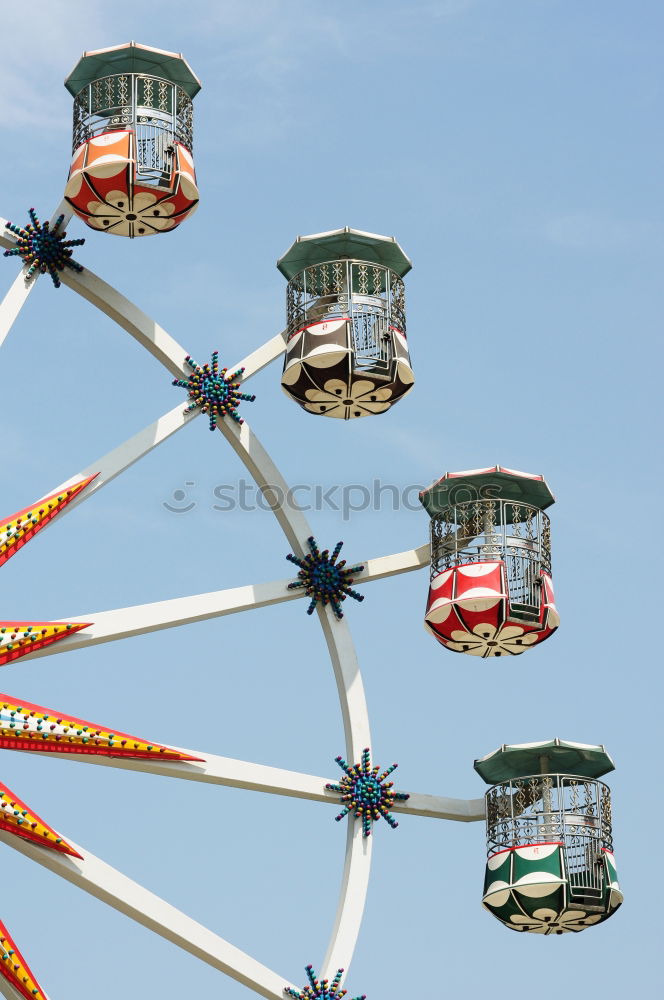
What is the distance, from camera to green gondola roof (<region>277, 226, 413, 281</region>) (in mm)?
26859

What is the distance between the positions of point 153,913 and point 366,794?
3.09m

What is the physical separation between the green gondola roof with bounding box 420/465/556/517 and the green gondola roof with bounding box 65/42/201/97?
5.49 m

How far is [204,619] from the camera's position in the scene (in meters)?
26.4

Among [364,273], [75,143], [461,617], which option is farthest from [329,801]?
[75,143]

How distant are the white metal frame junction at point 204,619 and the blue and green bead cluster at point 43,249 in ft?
0.36

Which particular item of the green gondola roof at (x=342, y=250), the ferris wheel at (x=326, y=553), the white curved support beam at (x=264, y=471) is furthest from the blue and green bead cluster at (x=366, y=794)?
the green gondola roof at (x=342, y=250)

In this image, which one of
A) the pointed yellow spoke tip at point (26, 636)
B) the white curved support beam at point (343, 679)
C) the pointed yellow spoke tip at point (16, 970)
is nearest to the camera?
the pointed yellow spoke tip at point (16, 970)

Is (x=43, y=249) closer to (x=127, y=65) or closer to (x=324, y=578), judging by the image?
(x=127, y=65)

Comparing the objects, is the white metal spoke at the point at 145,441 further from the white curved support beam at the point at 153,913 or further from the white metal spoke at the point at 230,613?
the white curved support beam at the point at 153,913

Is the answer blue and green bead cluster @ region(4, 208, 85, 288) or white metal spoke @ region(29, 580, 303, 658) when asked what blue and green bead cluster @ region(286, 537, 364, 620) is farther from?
blue and green bead cluster @ region(4, 208, 85, 288)

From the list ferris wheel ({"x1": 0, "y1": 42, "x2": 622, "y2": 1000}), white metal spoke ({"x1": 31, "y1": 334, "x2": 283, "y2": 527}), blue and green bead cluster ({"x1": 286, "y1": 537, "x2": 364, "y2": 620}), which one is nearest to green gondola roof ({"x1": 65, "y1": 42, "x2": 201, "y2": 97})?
ferris wheel ({"x1": 0, "y1": 42, "x2": 622, "y2": 1000})

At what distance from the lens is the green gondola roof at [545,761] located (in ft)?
88.3

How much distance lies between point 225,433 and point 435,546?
276 cm

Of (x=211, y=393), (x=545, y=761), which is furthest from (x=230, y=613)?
(x=545, y=761)
